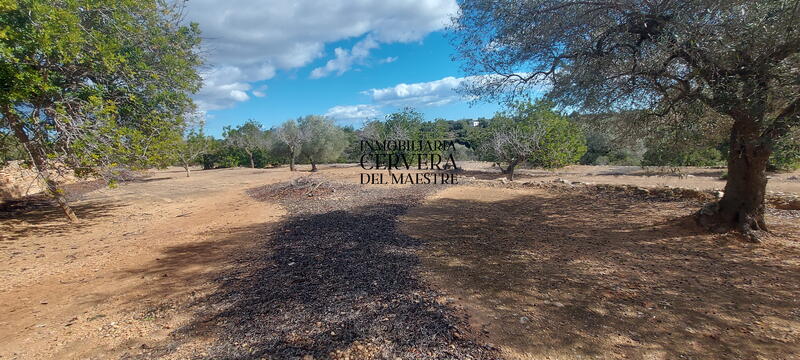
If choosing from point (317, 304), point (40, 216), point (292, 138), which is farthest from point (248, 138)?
point (317, 304)

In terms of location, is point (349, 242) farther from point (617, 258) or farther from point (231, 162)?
point (231, 162)

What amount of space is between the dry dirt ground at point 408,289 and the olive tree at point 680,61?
160cm

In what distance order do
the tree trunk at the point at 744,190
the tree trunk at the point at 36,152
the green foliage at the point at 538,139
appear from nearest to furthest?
the tree trunk at the point at 744,190
the tree trunk at the point at 36,152
the green foliage at the point at 538,139

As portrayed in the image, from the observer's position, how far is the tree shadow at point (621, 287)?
2660 millimetres

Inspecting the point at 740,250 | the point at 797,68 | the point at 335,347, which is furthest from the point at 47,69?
the point at 740,250

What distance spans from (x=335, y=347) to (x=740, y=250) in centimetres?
631

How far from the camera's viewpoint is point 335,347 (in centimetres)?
262

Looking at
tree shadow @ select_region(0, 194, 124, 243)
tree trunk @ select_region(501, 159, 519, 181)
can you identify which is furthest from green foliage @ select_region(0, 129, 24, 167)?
tree trunk @ select_region(501, 159, 519, 181)

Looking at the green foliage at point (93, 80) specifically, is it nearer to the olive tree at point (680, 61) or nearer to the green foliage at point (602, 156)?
the olive tree at point (680, 61)

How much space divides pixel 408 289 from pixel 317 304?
1083 mm

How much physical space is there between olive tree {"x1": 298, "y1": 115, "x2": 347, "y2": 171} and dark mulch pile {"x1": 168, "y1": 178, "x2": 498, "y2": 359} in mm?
20015

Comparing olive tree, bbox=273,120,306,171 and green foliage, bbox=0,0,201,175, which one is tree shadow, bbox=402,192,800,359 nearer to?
green foliage, bbox=0,0,201,175

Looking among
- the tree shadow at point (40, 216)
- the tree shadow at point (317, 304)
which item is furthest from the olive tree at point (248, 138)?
the tree shadow at point (317, 304)

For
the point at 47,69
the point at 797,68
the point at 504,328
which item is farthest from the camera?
the point at 47,69
